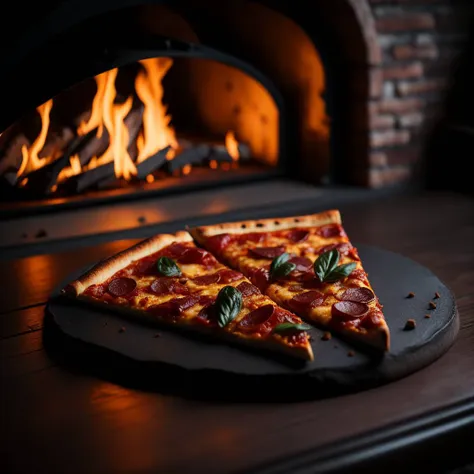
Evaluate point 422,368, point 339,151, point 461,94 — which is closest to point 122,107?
point 339,151

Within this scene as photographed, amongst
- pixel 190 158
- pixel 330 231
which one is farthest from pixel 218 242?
pixel 190 158

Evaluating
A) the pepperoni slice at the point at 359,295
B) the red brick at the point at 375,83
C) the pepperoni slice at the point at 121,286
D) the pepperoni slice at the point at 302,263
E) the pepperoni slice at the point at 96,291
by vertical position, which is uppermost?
the red brick at the point at 375,83

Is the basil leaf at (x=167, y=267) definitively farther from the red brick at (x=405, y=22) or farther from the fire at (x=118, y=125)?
the red brick at (x=405, y=22)

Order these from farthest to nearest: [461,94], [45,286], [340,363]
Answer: [461,94]
[45,286]
[340,363]

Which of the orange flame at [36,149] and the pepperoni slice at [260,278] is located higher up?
the orange flame at [36,149]

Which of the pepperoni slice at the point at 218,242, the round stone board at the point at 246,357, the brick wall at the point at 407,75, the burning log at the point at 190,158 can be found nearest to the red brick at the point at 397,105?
the brick wall at the point at 407,75

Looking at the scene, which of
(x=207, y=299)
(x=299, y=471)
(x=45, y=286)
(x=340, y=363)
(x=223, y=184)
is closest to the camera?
(x=299, y=471)

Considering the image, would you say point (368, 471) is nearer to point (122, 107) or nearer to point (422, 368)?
point (422, 368)

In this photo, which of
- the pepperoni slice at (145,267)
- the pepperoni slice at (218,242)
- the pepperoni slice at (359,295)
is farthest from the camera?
the pepperoni slice at (218,242)

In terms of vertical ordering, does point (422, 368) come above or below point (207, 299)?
below

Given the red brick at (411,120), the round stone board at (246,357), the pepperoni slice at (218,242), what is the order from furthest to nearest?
the red brick at (411,120) → the pepperoni slice at (218,242) → the round stone board at (246,357)
